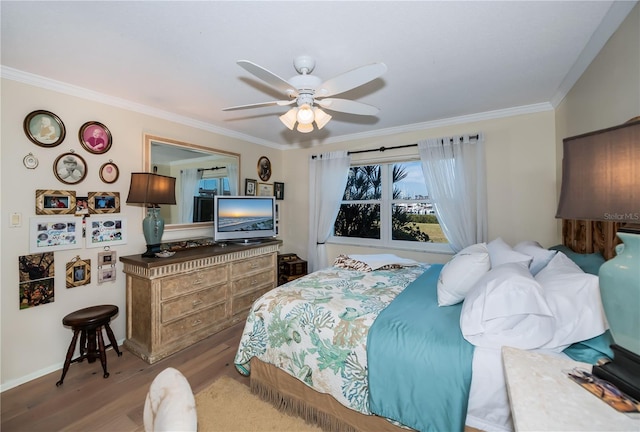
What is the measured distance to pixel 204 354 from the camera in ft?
7.94

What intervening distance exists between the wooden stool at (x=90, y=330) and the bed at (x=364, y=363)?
4.01ft

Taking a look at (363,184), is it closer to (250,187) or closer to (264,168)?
(264,168)

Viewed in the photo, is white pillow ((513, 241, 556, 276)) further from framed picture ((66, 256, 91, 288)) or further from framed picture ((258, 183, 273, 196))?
framed picture ((66, 256, 91, 288))

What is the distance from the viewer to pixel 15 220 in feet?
6.48

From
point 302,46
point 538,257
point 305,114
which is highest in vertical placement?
point 302,46

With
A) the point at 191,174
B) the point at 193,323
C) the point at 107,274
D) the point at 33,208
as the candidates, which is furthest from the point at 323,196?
the point at 33,208

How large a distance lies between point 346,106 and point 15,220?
2658 mm

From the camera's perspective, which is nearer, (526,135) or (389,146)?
(526,135)

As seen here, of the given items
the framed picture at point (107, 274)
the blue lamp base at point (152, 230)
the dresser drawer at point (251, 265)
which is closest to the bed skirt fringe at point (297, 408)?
the dresser drawer at point (251, 265)

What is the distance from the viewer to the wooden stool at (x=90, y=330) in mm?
2012

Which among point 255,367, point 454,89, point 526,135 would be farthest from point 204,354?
point 526,135

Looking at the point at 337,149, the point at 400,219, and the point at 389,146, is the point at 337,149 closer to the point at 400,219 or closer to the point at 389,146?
the point at 389,146

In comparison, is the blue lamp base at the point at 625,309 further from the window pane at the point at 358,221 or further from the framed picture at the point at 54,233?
the framed picture at the point at 54,233

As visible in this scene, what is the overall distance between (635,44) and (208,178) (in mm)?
3622
